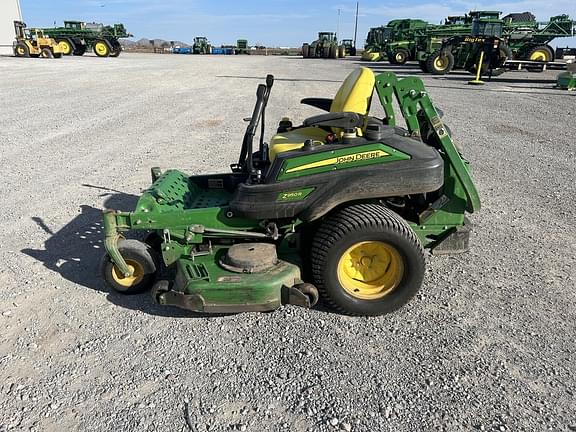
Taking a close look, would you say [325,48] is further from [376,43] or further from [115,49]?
[115,49]

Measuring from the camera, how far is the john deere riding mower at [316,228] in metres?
2.86

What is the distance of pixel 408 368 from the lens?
8.48 ft

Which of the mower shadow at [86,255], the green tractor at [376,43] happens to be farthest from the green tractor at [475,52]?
the mower shadow at [86,255]

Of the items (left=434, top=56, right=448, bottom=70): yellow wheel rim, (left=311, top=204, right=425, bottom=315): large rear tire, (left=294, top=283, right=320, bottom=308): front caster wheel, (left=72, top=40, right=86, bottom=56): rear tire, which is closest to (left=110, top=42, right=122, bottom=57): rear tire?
(left=72, top=40, right=86, bottom=56): rear tire

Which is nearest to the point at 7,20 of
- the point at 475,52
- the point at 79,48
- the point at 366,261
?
the point at 79,48

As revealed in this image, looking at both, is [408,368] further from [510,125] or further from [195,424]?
[510,125]

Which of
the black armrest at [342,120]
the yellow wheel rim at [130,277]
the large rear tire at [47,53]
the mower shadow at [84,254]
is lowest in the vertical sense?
the mower shadow at [84,254]

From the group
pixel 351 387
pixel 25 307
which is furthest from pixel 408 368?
pixel 25 307

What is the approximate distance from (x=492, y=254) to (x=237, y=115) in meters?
7.27

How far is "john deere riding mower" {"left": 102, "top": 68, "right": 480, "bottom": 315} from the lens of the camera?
2861 mm

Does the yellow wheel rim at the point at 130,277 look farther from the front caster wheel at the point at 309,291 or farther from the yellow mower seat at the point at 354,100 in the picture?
the yellow mower seat at the point at 354,100

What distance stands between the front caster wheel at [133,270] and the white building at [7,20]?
149 ft

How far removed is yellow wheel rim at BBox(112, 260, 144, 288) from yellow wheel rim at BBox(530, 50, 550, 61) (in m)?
21.9

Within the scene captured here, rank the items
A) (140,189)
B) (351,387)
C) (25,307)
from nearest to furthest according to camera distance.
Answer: (351,387) → (25,307) → (140,189)
